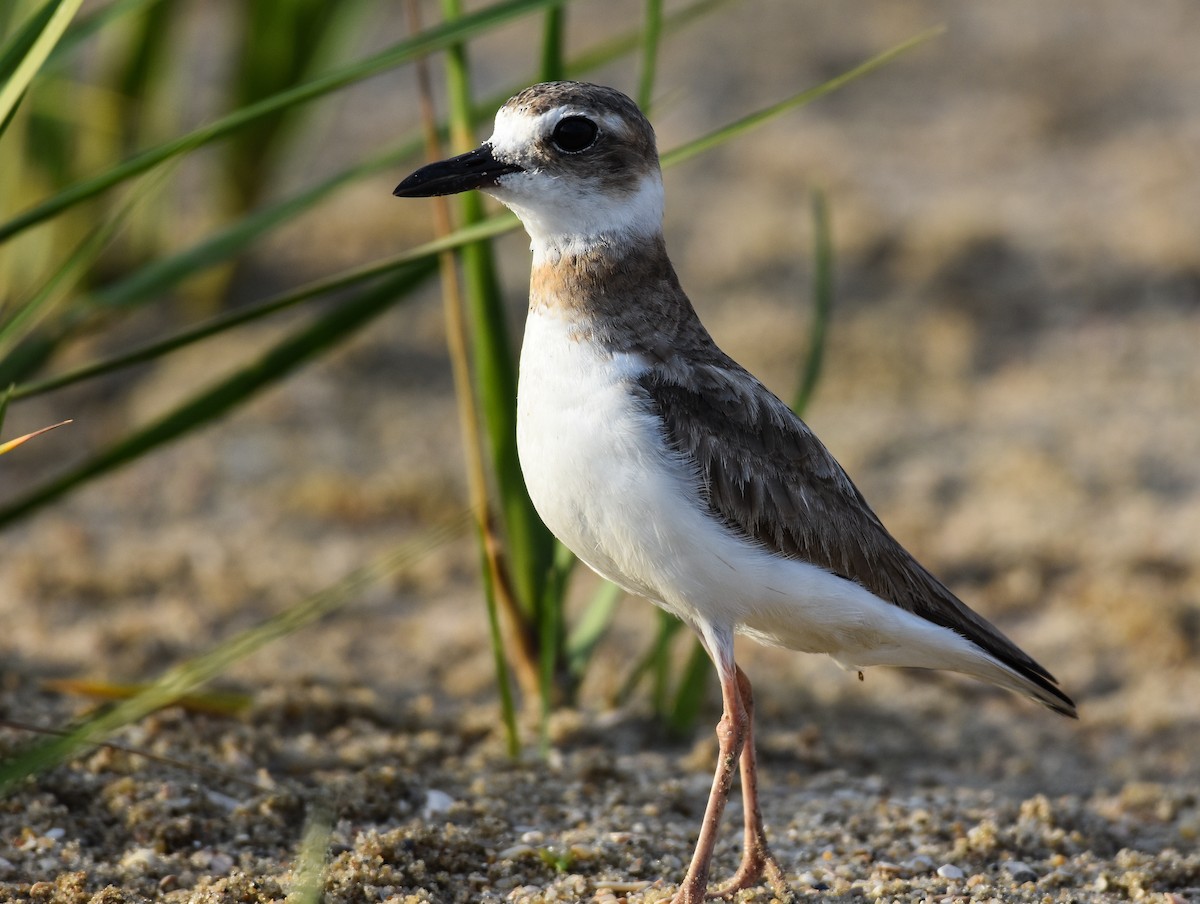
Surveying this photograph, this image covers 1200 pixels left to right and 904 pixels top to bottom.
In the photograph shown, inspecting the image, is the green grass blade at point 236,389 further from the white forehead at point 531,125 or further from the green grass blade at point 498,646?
the white forehead at point 531,125

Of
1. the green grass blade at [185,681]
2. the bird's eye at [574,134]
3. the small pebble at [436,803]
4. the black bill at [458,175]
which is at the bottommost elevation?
the small pebble at [436,803]

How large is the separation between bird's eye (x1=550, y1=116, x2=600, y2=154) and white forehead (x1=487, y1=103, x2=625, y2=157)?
0.4 inches

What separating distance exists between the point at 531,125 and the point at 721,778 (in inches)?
54.8

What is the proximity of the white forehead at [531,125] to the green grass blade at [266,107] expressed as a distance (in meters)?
0.33

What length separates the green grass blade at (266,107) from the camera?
3.03 metres

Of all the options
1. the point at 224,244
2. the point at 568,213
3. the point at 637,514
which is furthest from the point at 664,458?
the point at 224,244

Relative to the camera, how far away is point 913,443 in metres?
6.10

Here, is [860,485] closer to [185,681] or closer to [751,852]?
[751,852]

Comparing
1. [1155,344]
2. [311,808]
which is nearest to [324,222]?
[1155,344]

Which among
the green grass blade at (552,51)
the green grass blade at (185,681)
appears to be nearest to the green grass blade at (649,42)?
the green grass blade at (552,51)

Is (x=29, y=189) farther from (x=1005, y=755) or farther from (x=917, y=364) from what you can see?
(x=1005, y=755)

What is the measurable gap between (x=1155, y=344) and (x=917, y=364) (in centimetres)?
114

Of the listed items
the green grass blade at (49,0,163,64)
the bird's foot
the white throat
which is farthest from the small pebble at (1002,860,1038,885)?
the green grass blade at (49,0,163,64)

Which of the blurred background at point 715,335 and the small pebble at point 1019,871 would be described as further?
the blurred background at point 715,335
